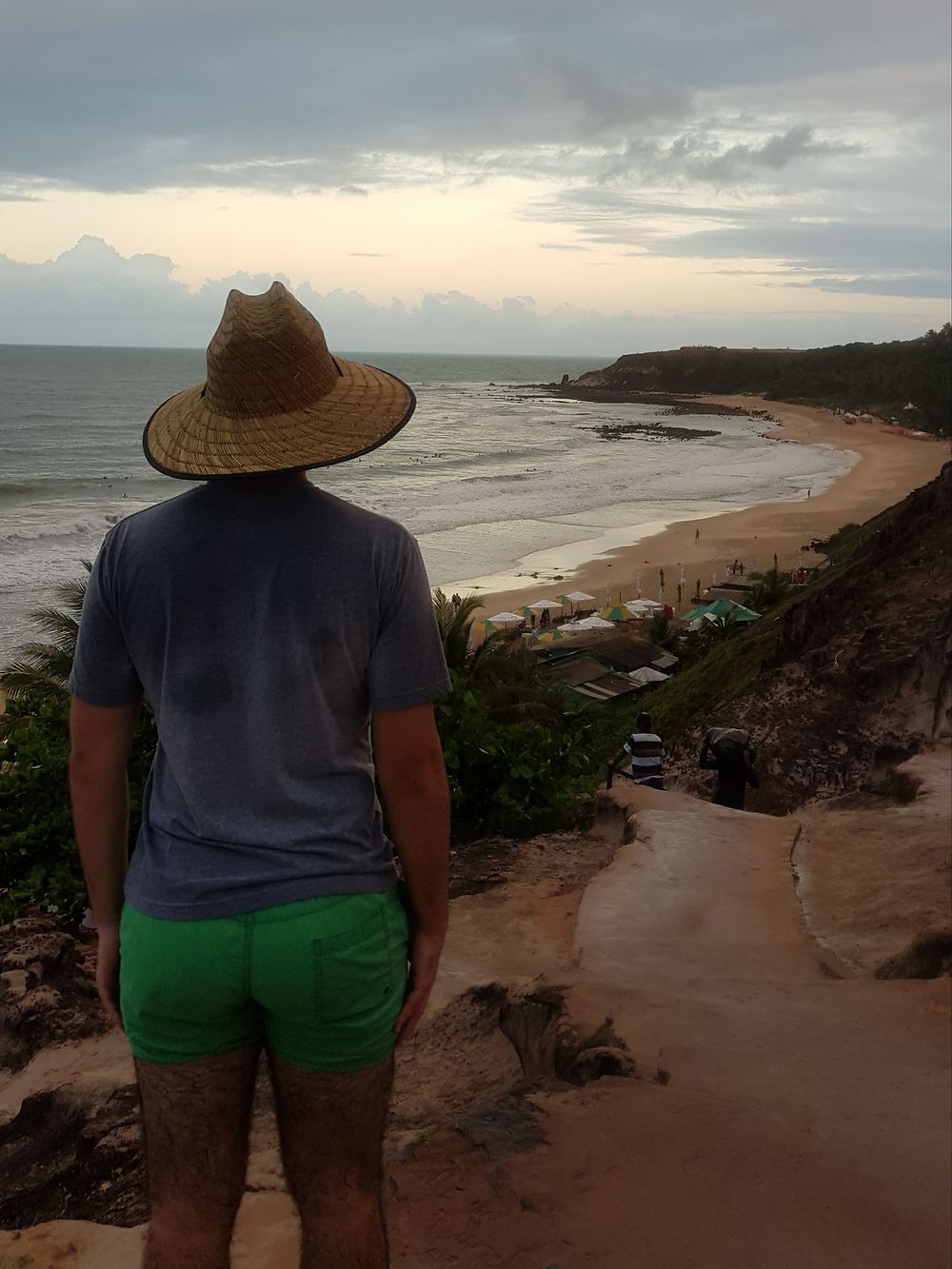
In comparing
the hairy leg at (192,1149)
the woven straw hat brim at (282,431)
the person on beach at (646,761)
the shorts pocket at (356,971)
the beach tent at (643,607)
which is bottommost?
the beach tent at (643,607)

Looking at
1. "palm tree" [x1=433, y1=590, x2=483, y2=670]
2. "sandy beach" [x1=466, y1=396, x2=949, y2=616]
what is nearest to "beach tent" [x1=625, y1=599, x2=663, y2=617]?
"sandy beach" [x1=466, y1=396, x2=949, y2=616]

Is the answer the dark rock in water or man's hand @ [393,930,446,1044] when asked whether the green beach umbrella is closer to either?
man's hand @ [393,930,446,1044]

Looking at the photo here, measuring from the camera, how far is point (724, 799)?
9727mm

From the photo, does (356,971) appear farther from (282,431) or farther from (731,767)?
(731,767)

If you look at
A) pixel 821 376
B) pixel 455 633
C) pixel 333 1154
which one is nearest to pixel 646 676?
pixel 455 633

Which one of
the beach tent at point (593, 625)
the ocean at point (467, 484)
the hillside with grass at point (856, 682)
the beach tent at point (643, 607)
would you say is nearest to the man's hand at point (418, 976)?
the hillside with grass at point (856, 682)

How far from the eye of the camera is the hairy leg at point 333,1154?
193 cm

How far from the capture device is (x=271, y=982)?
1820 millimetres

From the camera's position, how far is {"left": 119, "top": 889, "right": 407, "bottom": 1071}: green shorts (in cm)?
182

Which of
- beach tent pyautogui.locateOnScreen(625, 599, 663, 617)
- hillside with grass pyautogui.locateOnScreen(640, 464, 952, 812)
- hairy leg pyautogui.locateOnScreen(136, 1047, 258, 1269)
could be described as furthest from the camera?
beach tent pyautogui.locateOnScreen(625, 599, 663, 617)

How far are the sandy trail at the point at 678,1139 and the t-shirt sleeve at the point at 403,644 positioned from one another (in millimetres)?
1594

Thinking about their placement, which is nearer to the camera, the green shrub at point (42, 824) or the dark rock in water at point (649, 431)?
the green shrub at point (42, 824)

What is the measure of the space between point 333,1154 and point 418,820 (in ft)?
1.95

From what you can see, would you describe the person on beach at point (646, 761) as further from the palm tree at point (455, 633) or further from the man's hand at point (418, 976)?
the man's hand at point (418, 976)
